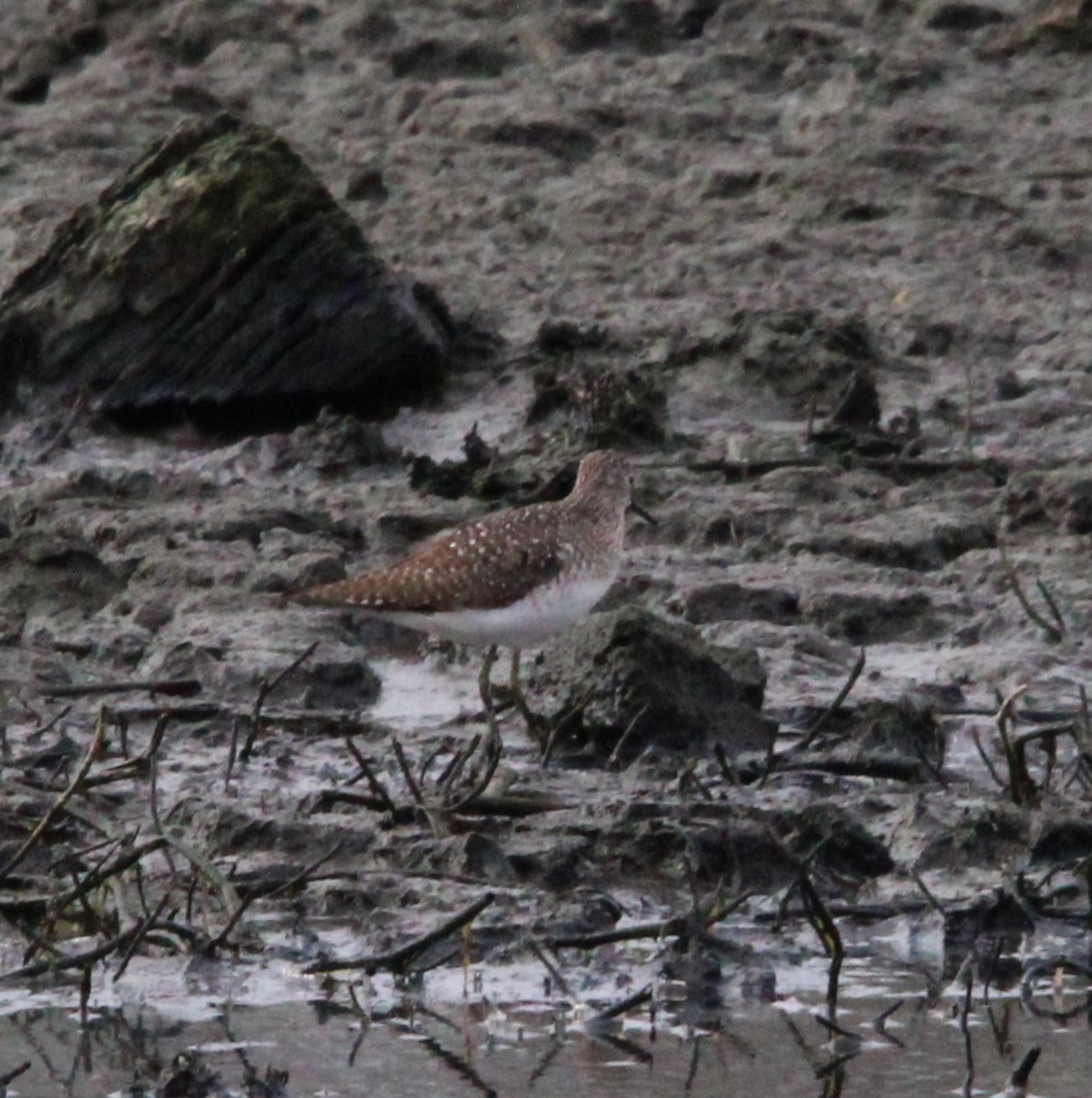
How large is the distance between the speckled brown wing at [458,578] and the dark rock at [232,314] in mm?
2905

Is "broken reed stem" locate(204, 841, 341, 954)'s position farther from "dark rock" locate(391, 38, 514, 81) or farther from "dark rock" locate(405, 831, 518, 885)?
"dark rock" locate(391, 38, 514, 81)

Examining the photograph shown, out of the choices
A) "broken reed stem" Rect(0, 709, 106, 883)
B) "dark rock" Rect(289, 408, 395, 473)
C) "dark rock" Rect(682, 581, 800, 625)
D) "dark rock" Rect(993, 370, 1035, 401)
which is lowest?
"dark rock" Rect(993, 370, 1035, 401)

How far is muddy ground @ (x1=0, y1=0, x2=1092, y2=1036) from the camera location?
6949 millimetres

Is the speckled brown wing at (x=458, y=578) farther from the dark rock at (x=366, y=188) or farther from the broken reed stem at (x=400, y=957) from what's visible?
the dark rock at (x=366, y=188)

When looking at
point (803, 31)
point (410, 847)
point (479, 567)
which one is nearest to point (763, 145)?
point (803, 31)

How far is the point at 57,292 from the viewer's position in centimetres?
1130

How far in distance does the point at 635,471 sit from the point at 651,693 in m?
2.43

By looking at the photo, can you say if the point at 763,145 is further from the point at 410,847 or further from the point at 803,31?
the point at 410,847

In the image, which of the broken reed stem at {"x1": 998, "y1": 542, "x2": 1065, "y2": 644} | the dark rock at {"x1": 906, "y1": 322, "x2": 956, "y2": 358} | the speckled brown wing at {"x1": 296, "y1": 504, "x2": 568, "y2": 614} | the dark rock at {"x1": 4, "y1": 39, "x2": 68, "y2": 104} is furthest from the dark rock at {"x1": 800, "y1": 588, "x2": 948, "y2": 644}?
the dark rock at {"x1": 4, "y1": 39, "x2": 68, "y2": 104}

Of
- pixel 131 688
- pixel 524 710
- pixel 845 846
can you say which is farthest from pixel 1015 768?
pixel 131 688

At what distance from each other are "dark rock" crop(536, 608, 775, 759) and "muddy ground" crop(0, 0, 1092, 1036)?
78 millimetres

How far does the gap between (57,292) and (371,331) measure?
1229 millimetres

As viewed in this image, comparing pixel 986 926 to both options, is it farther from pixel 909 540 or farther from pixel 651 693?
pixel 909 540

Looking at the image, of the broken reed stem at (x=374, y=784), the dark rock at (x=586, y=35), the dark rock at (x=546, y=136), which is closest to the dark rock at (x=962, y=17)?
the dark rock at (x=586, y=35)
